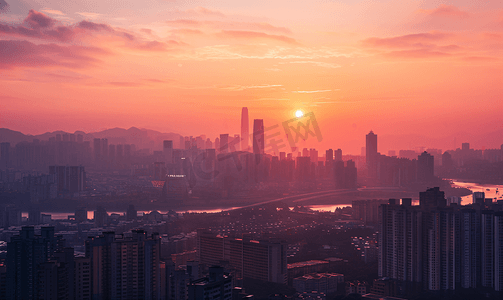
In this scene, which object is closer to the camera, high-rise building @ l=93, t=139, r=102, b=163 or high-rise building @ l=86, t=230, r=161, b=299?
high-rise building @ l=86, t=230, r=161, b=299

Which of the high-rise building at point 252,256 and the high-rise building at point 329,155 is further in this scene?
the high-rise building at point 329,155

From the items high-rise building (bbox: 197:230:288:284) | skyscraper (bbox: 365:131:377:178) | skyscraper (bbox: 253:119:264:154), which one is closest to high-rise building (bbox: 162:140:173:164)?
skyscraper (bbox: 253:119:264:154)

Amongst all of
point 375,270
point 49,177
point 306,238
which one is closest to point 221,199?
point 49,177

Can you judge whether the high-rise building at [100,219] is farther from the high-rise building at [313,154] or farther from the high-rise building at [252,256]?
the high-rise building at [313,154]

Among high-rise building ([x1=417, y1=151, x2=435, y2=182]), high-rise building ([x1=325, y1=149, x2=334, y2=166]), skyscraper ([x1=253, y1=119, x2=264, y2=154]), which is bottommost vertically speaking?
high-rise building ([x1=417, y1=151, x2=435, y2=182])

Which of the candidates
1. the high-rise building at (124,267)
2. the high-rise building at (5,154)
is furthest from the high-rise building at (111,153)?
the high-rise building at (124,267)

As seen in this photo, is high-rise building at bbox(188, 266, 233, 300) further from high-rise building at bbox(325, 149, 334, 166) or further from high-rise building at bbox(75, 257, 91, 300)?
high-rise building at bbox(325, 149, 334, 166)

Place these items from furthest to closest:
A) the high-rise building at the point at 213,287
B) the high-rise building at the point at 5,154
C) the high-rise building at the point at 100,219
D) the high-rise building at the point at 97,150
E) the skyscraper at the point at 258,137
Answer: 1. the high-rise building at the point at 97,150
2. the high-rise building at the point at 5,154
3. the skyscraper at the point at 258,137
4. the high-rise building at the point at 100,219
5. the high-rise building at the point at 213,287
